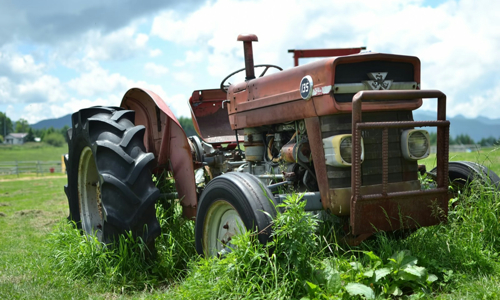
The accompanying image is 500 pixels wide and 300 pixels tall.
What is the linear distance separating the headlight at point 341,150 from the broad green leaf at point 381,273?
31.3 inches

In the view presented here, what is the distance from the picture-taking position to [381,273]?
329cm

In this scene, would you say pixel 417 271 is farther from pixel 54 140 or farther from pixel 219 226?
pixel 54 140

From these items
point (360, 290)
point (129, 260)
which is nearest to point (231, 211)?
point (129, 260)

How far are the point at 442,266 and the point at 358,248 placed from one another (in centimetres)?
62

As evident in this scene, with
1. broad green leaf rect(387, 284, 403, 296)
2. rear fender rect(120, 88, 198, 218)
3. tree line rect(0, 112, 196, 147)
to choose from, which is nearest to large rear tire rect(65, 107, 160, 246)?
rear fender rect(120, 88, 198, 218)

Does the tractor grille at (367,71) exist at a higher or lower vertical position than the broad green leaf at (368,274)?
higher

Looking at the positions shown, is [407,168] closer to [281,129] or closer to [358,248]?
[358,248]

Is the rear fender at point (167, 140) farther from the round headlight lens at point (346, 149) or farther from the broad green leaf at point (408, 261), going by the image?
the broad green leaf at point (408, 261)

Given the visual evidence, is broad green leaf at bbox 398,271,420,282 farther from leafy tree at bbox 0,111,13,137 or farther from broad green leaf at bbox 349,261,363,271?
leafy tree at bbox 0,111,13,137

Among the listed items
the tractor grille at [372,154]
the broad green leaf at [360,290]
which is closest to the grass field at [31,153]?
the tractor grille at [372,154]

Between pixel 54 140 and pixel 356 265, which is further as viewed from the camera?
pixel 54 140

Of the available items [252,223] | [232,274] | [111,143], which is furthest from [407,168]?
[111,143]

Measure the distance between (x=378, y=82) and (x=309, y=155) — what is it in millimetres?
808

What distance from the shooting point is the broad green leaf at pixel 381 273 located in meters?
3.27
